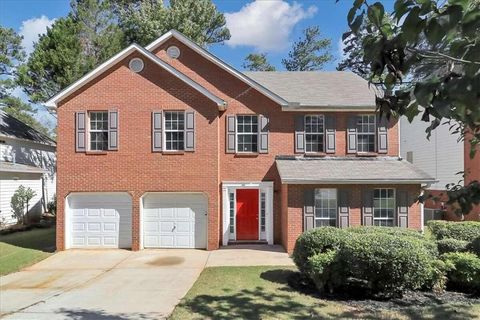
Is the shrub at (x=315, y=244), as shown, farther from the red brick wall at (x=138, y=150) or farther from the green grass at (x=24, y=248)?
the green grass at (x=24, y=248)

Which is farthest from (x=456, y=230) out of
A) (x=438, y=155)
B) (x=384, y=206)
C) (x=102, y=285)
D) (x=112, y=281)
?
(x=438, y=155)

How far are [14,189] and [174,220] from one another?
11983 mm

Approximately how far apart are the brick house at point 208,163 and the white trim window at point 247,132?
0.04m

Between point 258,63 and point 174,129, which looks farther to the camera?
point 258,63

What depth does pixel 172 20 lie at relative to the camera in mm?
32156

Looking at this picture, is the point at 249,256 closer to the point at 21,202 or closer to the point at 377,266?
the point at 377,266

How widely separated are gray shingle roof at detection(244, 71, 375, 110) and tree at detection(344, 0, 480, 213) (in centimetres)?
1568

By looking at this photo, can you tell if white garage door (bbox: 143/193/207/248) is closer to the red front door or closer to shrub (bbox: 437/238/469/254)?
the red front door

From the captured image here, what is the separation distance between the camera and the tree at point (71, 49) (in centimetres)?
2755

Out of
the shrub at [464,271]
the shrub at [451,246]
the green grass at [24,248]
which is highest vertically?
the shrub at [451,246]

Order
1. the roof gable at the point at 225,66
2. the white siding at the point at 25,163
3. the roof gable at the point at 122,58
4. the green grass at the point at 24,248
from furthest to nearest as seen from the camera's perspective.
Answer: the white siding at the point at 25,163
the roof gable at the point at 225,66
the roof gable at the point at 122,58
the green grass at the point at 24,248

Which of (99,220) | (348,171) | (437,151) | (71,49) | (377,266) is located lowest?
(377,266)

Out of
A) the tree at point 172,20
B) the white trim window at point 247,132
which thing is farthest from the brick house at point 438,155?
the tree at point 172,20

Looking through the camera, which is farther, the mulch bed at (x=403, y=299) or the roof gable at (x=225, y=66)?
the roof gable at (x=225, y=66)
